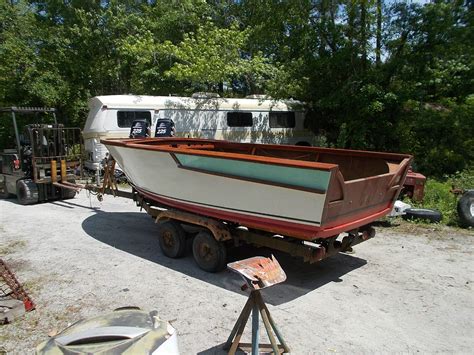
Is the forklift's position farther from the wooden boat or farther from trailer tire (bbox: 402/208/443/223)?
trailer tire (bbox: 402/208/443/223)

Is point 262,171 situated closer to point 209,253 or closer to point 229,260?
point 209,253

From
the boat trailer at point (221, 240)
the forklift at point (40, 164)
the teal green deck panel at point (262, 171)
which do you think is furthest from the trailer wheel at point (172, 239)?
the forklift at point (40, 164)

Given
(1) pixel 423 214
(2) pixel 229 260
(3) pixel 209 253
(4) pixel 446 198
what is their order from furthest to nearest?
(4) pixel 446 198, (1) pixel 423 214, (2) pixel 229 260, (3) pixel 209 253

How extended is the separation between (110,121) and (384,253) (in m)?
9.47

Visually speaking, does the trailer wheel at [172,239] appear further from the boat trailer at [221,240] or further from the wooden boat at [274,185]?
the wooden boat at [274,185]

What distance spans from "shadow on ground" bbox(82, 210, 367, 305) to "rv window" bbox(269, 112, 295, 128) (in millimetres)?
9898

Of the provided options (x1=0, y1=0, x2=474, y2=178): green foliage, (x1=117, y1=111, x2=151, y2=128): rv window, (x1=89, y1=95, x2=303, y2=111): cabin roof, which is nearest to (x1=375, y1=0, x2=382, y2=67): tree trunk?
(x1=0, y1=0, x2=474, y2=178): green foliage

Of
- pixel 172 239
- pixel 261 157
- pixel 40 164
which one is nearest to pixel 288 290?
pixel 261 157

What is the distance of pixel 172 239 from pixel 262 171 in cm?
202

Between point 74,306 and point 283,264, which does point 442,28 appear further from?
point 74,306

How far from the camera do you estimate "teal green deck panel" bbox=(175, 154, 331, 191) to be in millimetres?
4266

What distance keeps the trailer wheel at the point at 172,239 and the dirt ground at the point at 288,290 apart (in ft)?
0.47

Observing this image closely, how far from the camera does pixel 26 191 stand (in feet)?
31.4

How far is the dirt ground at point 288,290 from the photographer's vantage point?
389 centimetres
